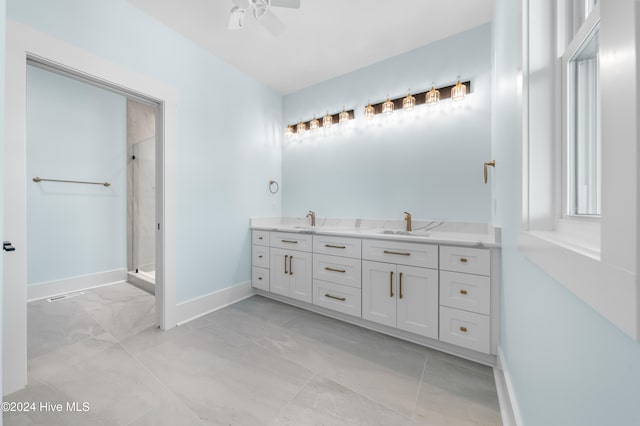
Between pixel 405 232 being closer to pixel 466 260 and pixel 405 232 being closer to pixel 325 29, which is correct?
pixel 466 260

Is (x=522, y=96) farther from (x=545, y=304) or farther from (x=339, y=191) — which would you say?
(x=339, y=191)

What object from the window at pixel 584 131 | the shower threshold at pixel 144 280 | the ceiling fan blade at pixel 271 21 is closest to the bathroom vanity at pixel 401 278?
the window at pixel 584 131

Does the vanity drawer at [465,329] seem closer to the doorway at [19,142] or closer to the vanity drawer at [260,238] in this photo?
the vanity drawer at [260,238]

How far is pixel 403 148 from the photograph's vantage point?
2.61 m

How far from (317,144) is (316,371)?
8.23ft

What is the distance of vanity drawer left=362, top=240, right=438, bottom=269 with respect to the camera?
188 centimetres

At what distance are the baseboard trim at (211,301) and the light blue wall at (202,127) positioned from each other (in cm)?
7

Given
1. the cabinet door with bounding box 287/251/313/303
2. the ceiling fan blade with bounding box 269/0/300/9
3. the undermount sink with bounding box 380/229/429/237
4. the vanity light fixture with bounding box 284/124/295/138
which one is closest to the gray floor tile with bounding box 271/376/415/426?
the cabinet door with bounding box 287/251/313/303

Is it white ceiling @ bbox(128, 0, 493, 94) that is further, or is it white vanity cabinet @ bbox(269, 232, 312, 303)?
white vanity cabinet @ bbox(269, 232, 312, 303)

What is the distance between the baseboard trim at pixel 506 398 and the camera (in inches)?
42.9

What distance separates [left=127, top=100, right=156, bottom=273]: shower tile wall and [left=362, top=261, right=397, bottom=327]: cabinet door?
127 inches

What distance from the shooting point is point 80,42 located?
1.75 metres

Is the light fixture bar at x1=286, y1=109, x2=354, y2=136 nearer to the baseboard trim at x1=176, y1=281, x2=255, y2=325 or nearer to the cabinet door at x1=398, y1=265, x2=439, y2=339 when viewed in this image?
the cabinet door at x1=398, y1=265, x2=439, y2=339

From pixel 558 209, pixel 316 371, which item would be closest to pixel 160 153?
pixel 316 371
